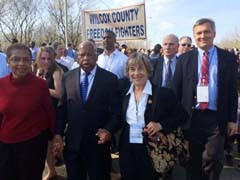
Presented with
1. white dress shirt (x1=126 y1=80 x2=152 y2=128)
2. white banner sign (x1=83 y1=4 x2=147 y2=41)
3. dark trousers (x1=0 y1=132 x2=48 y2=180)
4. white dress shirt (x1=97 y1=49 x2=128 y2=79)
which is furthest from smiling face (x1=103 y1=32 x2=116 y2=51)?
dark trousers (x1=0 y1=132 x2=48 y2=180)

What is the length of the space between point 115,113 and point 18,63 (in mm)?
1076

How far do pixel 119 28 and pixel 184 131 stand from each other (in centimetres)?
468

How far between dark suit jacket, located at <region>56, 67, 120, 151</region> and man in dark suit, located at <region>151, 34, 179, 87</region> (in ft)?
5.62

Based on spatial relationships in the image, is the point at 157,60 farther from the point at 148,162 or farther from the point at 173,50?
the point at 148,162

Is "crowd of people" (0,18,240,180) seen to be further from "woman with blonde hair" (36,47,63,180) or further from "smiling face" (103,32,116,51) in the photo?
"smiling face" (103,32,116,51)

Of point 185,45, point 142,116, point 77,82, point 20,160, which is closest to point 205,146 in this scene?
point 142,116

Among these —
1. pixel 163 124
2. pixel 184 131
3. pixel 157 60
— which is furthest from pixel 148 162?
pixel 157 60

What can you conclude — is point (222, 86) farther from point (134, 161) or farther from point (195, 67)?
point (134, 161)

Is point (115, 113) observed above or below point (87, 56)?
below

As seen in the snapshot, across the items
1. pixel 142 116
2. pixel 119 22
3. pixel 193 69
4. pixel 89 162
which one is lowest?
pixel 89 162

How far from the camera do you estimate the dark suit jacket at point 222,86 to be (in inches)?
156

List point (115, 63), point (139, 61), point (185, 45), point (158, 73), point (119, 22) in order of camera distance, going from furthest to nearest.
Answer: point (119, 22) < point (185, 45) < point (115, 63) < point (158, 73) < point (139, 61)

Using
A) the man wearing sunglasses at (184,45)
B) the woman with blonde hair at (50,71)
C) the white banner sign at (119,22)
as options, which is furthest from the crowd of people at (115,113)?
the white banner sign at (119,22)

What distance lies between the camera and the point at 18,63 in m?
3.61
